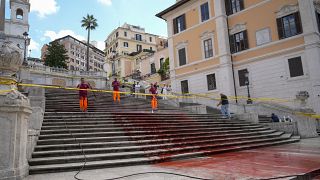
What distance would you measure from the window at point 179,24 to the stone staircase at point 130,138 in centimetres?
1705

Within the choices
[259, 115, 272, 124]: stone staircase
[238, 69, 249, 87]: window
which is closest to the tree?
[238, 69, 249, 87]: window

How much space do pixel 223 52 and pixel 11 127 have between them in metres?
22.1

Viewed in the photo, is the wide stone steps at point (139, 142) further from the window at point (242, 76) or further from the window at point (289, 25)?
the window at point (289, 25)

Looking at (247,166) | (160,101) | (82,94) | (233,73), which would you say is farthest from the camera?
(233,73)

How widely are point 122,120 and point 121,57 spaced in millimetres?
53518

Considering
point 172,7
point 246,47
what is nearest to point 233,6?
point 246,47

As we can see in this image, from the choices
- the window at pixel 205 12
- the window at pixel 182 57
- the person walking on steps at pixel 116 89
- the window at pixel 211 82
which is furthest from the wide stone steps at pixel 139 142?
the window at pixel 205 12

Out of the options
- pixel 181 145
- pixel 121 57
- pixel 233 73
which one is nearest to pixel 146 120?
pixel 181 145

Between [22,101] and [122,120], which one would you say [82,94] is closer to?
[122,120]

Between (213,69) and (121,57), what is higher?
(121,57)

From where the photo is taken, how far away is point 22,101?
5.93 m

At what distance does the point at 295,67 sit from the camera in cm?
2061

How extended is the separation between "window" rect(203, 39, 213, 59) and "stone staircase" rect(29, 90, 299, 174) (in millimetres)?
12549

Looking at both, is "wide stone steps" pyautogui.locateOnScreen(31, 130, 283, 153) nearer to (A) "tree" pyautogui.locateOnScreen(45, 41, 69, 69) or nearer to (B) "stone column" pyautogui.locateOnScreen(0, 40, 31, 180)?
(B) "stone column" pyautogui.locateOnScreen(0, 40, 31, 180)
